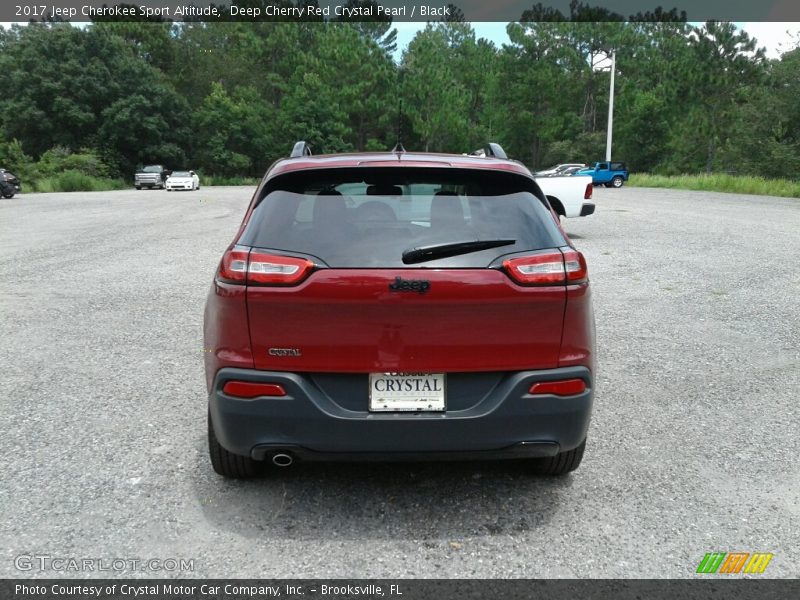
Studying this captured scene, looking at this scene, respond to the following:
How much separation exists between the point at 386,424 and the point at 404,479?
33.0 inches

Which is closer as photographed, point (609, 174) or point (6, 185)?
point (6, 185)

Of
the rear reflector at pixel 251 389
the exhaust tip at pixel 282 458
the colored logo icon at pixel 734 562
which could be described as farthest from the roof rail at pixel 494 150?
the colored logo icon at pixel 734 562

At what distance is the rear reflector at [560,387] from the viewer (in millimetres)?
2834

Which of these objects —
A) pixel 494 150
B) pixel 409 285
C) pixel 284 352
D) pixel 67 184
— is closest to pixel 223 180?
pixel 67 184

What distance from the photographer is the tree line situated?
2172 inches

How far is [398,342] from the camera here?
9.07ft

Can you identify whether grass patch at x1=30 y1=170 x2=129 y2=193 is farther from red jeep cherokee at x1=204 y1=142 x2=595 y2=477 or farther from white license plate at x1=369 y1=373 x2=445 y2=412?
white license plate at x1=369 y1=373 x2=445 y2=412

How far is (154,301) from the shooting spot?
788 centimetres

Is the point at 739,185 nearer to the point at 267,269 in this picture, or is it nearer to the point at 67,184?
the point at 267,269

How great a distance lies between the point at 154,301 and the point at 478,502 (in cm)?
577

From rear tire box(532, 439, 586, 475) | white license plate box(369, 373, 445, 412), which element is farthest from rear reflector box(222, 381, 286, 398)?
rear tire box(532, 439, 586, 475)

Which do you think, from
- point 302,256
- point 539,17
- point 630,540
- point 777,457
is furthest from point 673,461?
point 539,17

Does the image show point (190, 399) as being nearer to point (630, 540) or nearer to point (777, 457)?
point (630, 540)

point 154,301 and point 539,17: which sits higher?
point 539,17
